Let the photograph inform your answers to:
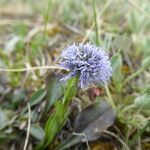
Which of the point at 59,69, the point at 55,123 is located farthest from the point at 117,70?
the point at 55,123

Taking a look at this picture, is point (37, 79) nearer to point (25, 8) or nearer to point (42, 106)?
point (42, 106)

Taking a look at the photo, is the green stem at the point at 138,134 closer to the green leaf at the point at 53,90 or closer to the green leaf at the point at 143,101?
the green leaf at the point at 143,101

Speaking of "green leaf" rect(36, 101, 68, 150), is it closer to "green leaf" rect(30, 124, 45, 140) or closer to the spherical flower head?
"green leaf" rect(30, 124, 45, 140)

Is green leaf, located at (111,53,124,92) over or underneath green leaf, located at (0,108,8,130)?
over

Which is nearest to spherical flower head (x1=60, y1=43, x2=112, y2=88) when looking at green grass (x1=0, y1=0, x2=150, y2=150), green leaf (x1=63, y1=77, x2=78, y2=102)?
green leaf (x1=63, y1=77, x2=78, y2=102)

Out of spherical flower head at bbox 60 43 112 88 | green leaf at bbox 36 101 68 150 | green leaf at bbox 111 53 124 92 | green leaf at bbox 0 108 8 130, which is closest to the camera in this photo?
spherical flower head at bbox 60 43 112 88

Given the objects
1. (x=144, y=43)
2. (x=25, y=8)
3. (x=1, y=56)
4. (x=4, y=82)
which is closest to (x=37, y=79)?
(x=4, y=82)

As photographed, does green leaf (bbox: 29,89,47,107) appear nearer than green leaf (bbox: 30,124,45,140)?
No

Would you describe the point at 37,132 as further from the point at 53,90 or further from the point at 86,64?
the point at 86,64
